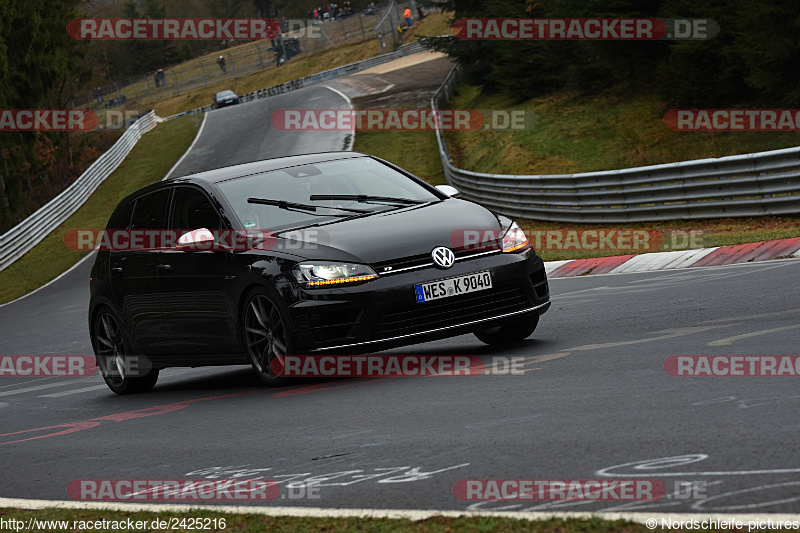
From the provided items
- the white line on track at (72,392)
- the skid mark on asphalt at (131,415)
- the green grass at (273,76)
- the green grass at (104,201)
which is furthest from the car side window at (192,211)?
the green grass at (273,76)

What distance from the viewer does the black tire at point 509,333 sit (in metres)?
9.10

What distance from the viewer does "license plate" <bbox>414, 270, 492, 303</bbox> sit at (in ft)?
26.0

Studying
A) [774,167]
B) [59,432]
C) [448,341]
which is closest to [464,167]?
[774,167]

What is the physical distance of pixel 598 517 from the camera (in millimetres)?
3918

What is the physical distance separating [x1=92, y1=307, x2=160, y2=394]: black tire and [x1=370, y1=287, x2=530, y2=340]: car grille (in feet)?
10.7

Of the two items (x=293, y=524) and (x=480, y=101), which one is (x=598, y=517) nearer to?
(x=293, y=524)
